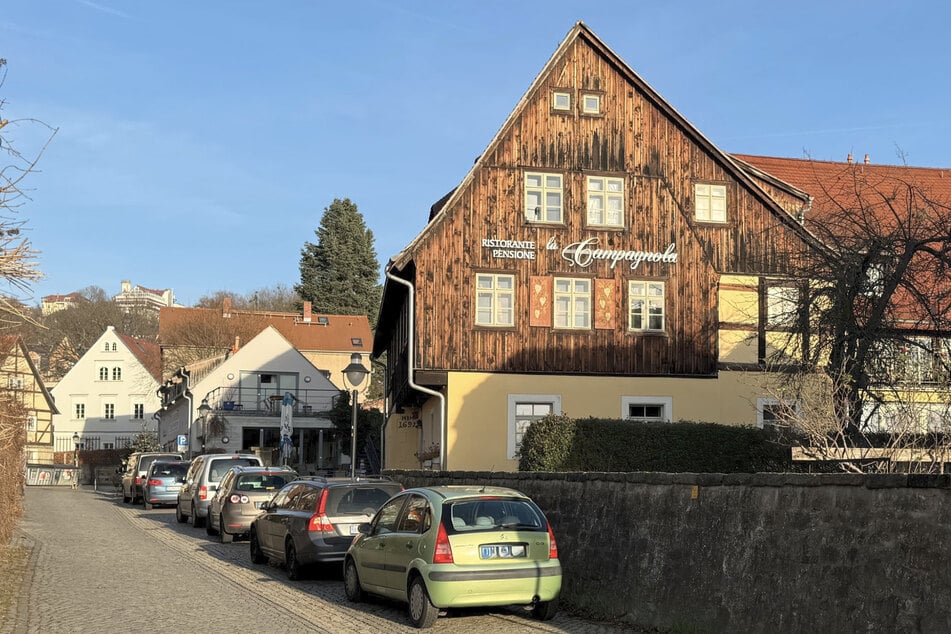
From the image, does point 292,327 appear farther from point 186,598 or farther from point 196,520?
point 186,598

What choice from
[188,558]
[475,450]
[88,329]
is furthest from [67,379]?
[188,558]

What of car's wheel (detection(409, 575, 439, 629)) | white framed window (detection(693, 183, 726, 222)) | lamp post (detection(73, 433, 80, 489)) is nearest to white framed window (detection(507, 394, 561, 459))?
white framed window (detection(693, 183, 726, 222))

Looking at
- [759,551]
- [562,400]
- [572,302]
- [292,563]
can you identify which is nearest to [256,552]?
[292,563]

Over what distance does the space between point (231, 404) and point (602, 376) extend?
34641 mm

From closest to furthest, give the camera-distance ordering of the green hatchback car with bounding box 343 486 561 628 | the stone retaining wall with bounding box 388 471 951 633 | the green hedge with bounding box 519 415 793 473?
the stone retaining wall with bounding box 388 471 951 633
the green hatchback car with bounding box 343 486 561 628
the green hedge with bounding box 519 415 793 473

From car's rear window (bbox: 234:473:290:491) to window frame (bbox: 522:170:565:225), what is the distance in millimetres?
11014

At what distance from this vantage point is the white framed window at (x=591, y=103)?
102 ft

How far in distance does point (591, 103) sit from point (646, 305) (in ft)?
19.4

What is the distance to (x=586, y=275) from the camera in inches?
1207

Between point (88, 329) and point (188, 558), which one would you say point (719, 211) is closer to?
point (188, 558)

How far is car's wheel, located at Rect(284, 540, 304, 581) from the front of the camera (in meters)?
16.3

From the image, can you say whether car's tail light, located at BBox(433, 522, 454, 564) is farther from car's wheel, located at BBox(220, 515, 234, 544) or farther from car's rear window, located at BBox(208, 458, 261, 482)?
car's rear window, located at BBox(208, 458, 261, 482)

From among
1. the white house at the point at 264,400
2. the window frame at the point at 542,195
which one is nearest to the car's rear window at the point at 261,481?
the window frame at the point at 542,195

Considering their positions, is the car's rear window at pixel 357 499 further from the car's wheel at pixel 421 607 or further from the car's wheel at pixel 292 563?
the car's wheel at pixel 421 607
